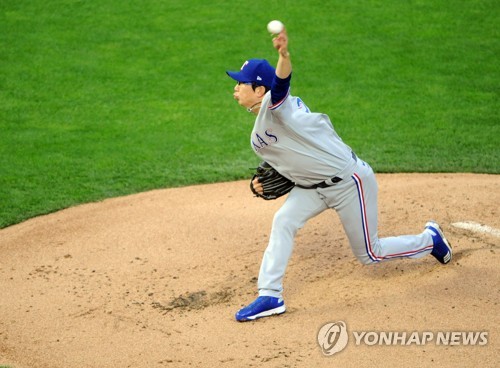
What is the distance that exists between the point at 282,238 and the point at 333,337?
73 cm

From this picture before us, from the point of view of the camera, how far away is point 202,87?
10.6 meters

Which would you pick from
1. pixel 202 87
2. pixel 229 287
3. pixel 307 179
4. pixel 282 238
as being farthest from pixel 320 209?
pixel 202 87

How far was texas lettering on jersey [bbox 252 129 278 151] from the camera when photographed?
539cm

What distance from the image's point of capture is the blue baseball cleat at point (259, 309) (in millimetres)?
5457

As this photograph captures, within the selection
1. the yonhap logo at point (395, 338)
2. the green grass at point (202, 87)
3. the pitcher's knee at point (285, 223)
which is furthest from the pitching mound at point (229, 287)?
the green grass at point (202, 87)

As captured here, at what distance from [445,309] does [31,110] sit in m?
6.28

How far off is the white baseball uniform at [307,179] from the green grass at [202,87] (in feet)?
9.26

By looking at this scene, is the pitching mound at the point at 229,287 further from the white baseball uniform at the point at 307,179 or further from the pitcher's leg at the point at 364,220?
the white baseball uniform at the point at 307,179

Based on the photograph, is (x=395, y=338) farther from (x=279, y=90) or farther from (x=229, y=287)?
(x=279, y=90)

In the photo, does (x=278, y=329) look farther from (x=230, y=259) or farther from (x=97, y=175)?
(x=97, y=175)

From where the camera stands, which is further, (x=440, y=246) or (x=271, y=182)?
(x=440, y=246)

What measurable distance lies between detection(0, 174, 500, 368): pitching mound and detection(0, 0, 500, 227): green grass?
2.34 ft

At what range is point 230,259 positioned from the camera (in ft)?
21.3

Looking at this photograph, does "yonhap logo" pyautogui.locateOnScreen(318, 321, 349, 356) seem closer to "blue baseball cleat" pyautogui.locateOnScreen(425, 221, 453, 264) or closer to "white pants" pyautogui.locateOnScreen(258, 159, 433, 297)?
"white pants" pyautogui.locateOnScreen(258, 159, 433, 297)
